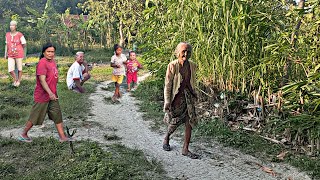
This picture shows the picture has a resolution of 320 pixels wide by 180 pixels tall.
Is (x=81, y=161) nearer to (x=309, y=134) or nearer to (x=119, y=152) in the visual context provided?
(x=119, y=152)

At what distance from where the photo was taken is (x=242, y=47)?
550cm

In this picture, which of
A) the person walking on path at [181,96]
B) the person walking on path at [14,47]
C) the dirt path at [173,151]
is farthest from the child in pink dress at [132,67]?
the person walking on path at [181,96]

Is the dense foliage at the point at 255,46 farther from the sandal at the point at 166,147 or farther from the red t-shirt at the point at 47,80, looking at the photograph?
the red t-shirt at the point at 47,80

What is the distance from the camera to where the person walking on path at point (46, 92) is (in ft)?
15.0

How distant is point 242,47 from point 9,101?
15.9 feet

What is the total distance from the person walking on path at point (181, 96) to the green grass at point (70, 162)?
59 cm

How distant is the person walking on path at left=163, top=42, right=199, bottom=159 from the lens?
4441 mm

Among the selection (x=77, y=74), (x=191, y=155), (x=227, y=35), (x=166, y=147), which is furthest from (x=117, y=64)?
(x=191, y=155)

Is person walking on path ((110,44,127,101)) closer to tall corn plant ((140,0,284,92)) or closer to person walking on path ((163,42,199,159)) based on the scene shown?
tall corn plant ((140,0,284,92))

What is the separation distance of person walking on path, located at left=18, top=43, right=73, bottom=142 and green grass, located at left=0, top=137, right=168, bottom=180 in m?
0.23

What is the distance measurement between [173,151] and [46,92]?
1.84 m

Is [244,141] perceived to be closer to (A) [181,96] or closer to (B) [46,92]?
(A) [181,96]

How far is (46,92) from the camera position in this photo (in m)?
4.66

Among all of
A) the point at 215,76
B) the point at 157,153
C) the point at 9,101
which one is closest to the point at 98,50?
the point at 9,101
